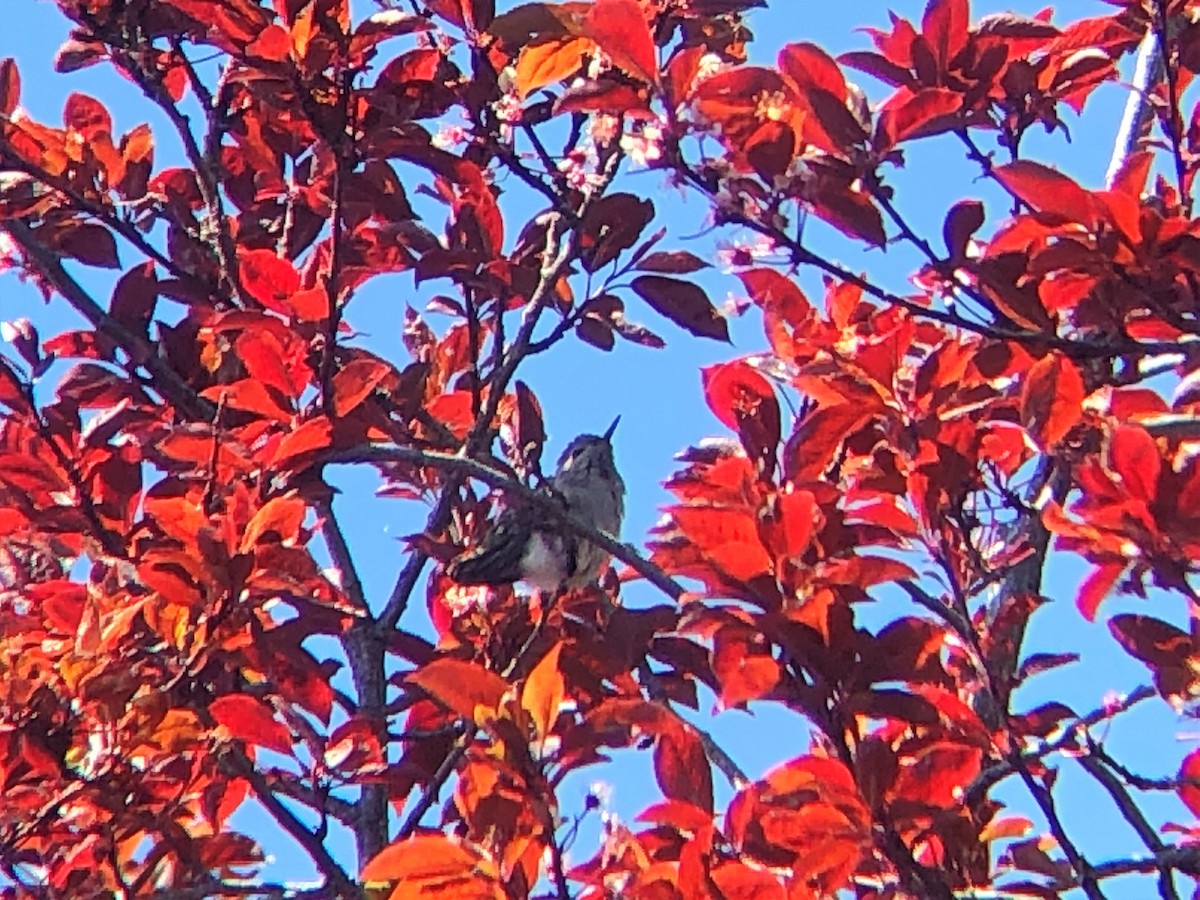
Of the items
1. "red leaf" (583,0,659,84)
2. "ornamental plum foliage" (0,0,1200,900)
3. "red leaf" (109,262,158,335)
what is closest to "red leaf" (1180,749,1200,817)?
"ornamental plum foliage" (0,0,1200,900)

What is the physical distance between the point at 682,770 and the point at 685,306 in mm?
893

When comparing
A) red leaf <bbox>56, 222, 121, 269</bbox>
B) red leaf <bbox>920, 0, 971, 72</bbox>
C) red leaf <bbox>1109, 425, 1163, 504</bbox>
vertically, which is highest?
red leaf <bbox>56, 222, 121, 269</bbox>

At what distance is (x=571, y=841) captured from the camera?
1.53m

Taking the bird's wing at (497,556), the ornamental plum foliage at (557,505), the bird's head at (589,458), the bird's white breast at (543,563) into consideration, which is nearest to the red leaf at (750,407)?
the ornamental plum foliage at (557,505)

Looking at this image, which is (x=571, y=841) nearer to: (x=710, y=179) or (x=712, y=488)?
(x=712, y=488)

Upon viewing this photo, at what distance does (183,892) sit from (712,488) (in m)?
0.81

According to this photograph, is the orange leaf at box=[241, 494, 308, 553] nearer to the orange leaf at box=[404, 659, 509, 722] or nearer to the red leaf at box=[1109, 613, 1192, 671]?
the orange leaf at box=[404, 659, 509, 722]

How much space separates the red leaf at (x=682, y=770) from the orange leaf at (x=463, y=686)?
0.20 meters

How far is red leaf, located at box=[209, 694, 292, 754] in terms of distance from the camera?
1.83m

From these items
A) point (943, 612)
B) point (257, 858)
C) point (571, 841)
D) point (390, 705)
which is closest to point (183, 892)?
point (257, 858)

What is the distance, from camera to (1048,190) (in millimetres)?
1629

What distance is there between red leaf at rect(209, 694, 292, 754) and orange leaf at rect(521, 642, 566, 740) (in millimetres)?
519

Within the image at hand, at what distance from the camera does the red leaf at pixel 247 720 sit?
1.83 metres

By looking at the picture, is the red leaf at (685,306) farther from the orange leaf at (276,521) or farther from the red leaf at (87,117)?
the red leaf at (87,117)
